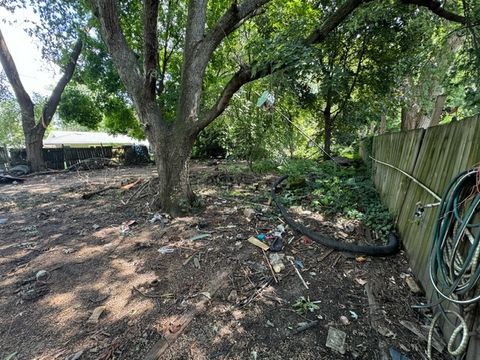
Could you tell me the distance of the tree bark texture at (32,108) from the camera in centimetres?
769

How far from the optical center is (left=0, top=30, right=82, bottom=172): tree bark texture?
7.69m

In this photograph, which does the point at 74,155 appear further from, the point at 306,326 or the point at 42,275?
the point at 306,326

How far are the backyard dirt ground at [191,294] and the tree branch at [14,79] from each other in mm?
7065

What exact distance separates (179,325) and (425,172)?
246 cm

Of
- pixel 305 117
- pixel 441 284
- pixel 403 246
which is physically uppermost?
pixel 305 117

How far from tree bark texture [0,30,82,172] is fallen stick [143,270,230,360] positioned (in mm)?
9256

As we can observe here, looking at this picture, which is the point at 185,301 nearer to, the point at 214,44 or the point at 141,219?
the point at 141,219

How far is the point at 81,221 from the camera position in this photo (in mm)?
3479

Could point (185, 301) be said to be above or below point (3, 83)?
below

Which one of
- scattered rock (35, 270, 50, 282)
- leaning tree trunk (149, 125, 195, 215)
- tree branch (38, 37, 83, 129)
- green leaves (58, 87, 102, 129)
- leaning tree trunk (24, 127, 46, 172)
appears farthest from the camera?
green leaves (58, 87, 102, 129)

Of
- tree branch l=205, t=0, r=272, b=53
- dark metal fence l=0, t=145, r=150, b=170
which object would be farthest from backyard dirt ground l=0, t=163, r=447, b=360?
dark metal fence l=0, t=145, r=150, b=170

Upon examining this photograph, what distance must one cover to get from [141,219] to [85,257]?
97 centimetres

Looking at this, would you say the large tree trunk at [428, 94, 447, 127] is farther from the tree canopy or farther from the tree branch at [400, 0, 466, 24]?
the tree branch at [400, 0, 466, 24]

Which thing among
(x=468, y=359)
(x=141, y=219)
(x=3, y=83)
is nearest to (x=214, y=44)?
(x=141, y=219)
